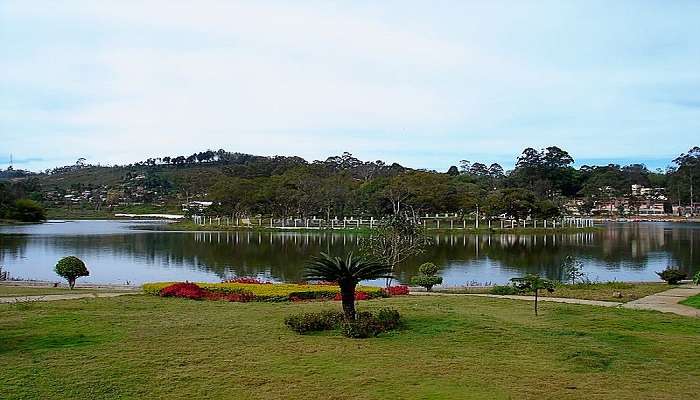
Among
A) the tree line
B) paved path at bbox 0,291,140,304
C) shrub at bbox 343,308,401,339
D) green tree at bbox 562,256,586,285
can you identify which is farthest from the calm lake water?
the tree line

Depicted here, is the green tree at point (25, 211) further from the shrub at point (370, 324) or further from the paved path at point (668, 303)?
the shrub at point (370, 324)

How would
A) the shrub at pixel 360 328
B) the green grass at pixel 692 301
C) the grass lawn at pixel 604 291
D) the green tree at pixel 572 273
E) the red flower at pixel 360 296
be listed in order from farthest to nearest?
the green tree at pixel 572 273
the grass lawn at pixel 604 291
the red flower at pixel 360 296
the green grass at pixel 692 301
the shrub at pixel 360 328

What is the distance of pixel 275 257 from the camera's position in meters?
43.5

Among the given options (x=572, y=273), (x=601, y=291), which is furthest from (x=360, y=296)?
(x=572, y=273)

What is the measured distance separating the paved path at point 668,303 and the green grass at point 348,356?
151 cm

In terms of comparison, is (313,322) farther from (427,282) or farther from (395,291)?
(427,282)

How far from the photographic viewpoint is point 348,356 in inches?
392

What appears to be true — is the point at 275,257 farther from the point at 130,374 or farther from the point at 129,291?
the point at 130,374

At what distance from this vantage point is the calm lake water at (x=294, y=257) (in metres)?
33.1

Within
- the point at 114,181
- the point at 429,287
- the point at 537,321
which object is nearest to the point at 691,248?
the point at 429,287

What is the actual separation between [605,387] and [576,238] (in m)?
59.8

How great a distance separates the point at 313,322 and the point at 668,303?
35.4ft

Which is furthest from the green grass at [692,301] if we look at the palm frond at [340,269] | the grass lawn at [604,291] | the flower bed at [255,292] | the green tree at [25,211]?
the green tree at [25,211]

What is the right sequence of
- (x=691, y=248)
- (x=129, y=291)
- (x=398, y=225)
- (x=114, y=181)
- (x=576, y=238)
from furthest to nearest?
1. (x=114, y=181)
2. (x=576, y=238)
3. (x=691, y=248)
4. (x=398, y=225)
5. (x=129, y=291)
